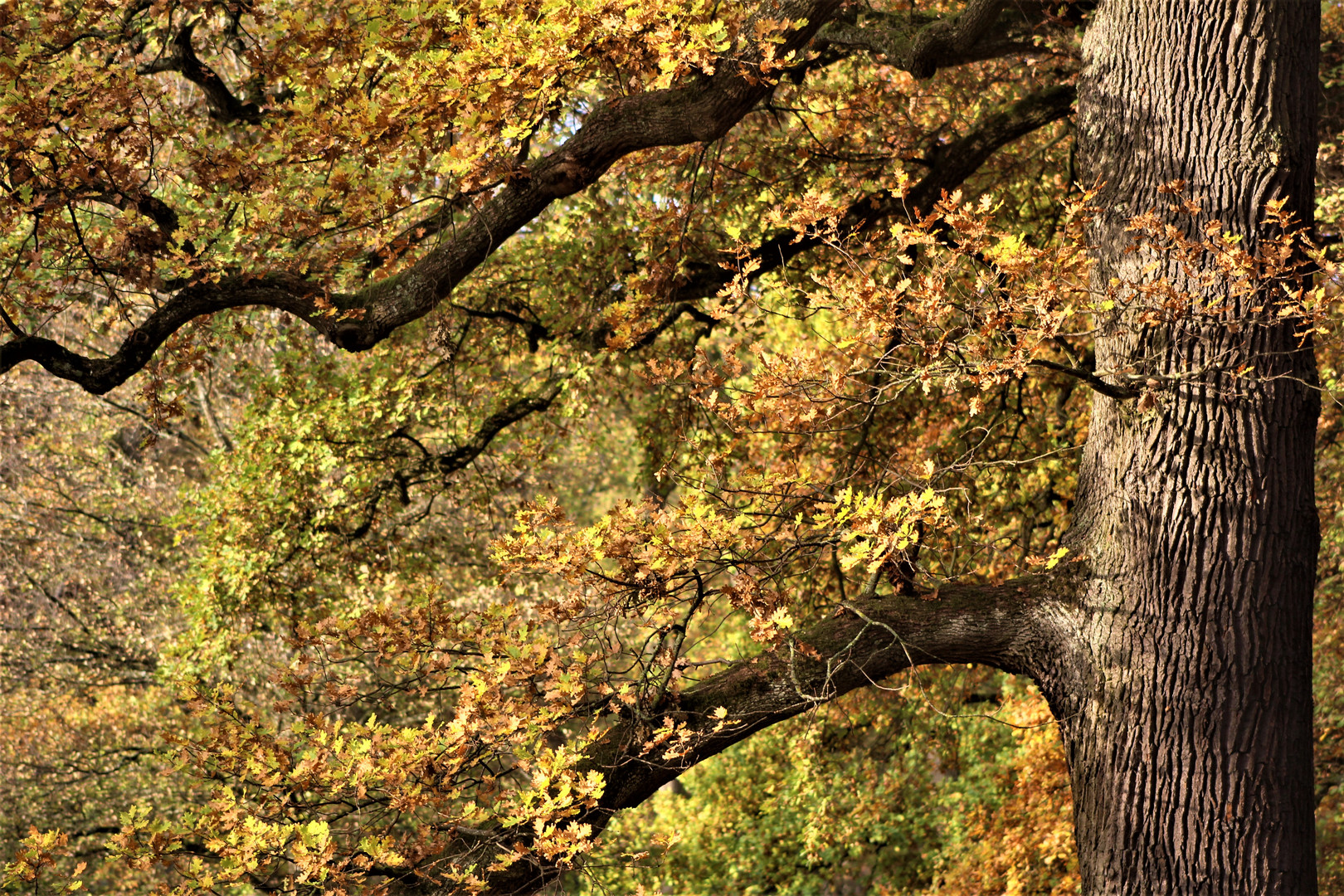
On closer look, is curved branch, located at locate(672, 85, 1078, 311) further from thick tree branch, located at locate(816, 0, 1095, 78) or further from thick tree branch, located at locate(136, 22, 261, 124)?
thick tree branch, located at locate(136, 22, 261, 124)

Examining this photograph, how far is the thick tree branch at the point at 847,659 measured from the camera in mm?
4695

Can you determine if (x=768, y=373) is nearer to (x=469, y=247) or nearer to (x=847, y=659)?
(x=847, y=659)

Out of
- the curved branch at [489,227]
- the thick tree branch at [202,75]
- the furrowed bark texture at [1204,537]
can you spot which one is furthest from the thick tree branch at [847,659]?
the thick tree branch at [202,75]

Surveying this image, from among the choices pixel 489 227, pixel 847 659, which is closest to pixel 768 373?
pixel 847 659

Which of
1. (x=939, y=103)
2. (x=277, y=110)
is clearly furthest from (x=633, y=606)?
(x=939, y=103)

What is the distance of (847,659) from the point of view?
4.68 metres

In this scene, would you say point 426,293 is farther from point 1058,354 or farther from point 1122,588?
point 1058,354

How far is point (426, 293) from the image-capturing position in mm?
5070

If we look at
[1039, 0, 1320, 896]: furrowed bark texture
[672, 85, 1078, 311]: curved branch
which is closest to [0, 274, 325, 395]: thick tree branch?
[672, 85, 1078, 311]: curved branch

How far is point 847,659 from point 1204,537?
4.57 feet

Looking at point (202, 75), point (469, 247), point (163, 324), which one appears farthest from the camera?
point (202, 75)

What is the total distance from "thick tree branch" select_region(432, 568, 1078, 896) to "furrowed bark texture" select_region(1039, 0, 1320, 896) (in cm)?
18

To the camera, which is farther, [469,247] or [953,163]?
[953,163]

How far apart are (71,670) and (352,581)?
25.1ft
